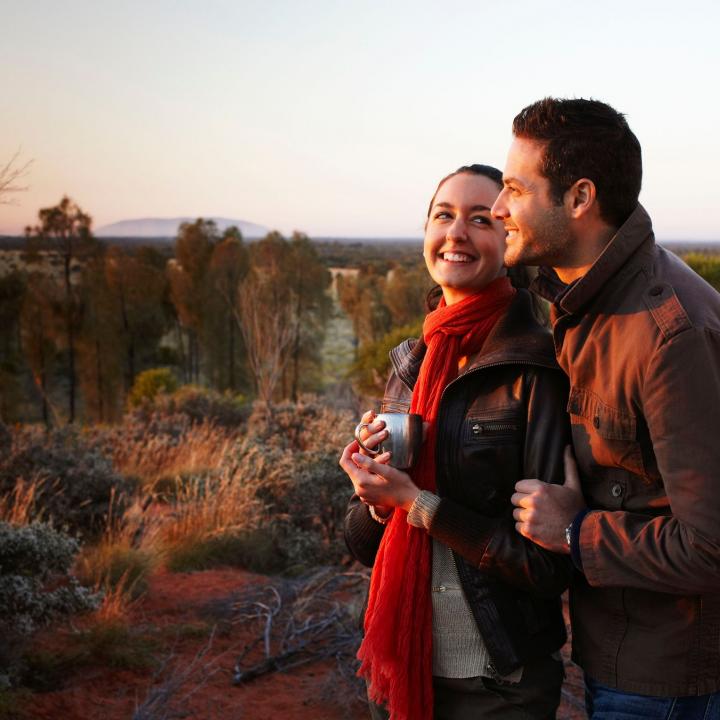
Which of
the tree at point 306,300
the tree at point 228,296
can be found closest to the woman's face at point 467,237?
the tree at point 306,300

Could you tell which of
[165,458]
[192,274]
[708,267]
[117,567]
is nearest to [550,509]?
[117,567]

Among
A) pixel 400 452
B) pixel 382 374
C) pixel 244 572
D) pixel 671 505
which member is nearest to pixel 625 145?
pixel 671 505

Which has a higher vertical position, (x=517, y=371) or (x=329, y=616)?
(x=517, y=371)

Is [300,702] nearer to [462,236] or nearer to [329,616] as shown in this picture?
[329,616]

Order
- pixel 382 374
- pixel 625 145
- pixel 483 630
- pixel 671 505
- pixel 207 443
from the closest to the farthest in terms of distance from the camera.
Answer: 1. pixel 671 505
2. pixel 625 145
3. pixel 483 630
4. pixel 207 443
5. pixel 382 374

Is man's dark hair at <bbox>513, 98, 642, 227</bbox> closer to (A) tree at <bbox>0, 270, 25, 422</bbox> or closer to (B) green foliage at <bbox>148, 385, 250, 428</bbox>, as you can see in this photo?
(B) green foliage at <bbox>148, 385, 250, 428</bbox>

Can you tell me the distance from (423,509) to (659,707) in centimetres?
65

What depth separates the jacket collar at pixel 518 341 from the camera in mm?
1822

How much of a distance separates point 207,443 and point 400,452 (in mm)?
8240

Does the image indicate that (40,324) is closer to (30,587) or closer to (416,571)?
(30,587)

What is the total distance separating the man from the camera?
1396mm

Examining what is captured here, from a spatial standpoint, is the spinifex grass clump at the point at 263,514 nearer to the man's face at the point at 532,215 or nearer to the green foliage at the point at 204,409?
the man's face at the point at 532,215

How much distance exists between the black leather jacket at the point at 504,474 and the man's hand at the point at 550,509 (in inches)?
2.6

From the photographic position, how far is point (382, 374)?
16.3m
